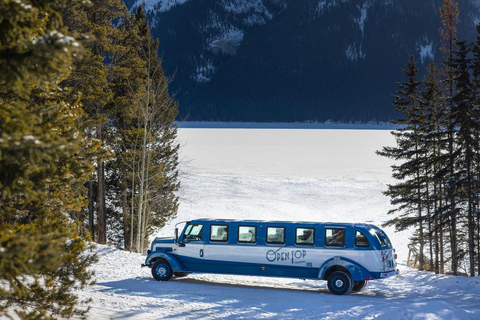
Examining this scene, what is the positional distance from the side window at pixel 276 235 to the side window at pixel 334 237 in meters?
1.40

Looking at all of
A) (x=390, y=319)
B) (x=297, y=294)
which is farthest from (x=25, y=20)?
(x=297, y=294)

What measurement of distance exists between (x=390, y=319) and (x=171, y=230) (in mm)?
33158

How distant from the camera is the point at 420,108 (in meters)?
32.1

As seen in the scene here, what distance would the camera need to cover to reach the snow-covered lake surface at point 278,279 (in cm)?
1350

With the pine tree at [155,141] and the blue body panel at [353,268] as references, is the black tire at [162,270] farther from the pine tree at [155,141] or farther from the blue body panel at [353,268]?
the pine tree at [155,141]

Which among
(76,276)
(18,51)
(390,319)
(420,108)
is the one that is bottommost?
(390,319)

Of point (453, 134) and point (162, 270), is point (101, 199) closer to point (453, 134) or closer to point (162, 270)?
point (162, 270)

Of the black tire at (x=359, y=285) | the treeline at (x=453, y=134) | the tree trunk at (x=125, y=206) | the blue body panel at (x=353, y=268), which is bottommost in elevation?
the black tire at (x=359, y=285)

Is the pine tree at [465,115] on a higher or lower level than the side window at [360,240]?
higher

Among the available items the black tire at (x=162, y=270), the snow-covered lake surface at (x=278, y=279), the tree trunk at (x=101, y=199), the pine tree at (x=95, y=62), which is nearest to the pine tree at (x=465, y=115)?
the snow-covered lake surface at (x=278, y=279)

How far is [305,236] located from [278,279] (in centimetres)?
396

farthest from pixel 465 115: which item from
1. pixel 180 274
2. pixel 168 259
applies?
pixel 168 259

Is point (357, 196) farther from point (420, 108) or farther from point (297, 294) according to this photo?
point (297, 294)

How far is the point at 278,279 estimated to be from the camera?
19500 mm
